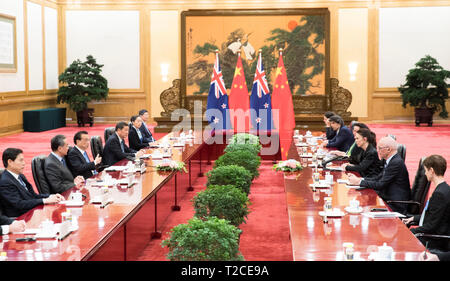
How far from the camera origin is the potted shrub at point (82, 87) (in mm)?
17562

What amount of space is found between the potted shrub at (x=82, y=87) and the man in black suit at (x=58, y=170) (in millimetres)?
11890

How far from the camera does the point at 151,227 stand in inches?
241

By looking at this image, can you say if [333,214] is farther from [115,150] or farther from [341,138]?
[341,138]

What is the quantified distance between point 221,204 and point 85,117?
13802mm

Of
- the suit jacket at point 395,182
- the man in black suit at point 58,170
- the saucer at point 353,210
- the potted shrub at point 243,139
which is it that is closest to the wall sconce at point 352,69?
the potted shrub at point 243,139

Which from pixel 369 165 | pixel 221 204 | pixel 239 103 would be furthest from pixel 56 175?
pixel 239 103

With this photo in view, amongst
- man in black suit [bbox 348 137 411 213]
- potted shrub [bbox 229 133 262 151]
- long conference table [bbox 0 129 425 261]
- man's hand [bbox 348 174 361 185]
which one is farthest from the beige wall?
man's hand [bbox 348 174 361 185]

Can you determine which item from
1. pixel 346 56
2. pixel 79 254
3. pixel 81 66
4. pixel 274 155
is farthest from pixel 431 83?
pixel 79 254

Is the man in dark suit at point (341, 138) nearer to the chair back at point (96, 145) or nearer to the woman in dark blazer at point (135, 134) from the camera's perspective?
the woman in dark blazer at point (135, 134)

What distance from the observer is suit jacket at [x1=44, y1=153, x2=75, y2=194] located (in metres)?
5.73

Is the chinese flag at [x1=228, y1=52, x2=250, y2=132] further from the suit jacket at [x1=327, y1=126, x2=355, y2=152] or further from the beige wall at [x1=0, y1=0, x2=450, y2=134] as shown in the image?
the suit jacket at [x1=327, y1=126, x2=355, y2=152]

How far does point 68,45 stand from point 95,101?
6.54ft

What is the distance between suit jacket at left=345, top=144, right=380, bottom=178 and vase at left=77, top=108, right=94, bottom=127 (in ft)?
42.0
